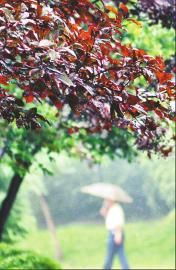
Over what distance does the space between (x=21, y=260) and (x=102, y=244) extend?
19.9 meters

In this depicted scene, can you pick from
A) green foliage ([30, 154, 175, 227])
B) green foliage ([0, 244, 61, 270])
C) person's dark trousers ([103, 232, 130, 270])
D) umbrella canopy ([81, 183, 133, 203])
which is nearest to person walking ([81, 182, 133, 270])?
person's dark trousers ([103, 232, 130, 270])

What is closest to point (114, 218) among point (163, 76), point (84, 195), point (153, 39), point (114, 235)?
point (114, 235)

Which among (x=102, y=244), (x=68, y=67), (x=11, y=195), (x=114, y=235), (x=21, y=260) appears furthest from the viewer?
(x=102, y=244)

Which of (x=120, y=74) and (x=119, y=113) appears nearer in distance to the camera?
(x=119, y=113)

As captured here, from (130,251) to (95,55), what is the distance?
69.9ft

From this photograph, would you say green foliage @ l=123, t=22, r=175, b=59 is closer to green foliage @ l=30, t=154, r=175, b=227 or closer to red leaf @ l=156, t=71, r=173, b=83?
red leaf @ l=156, t=71, r=173, b=83

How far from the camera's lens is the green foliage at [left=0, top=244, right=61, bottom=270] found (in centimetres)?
517

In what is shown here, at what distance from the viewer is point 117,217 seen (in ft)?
34.5

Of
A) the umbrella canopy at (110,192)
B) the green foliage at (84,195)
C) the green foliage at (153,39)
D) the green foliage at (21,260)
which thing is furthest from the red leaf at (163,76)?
the green foliage at (84,195)

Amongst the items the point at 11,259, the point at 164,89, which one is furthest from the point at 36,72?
the point at 11,259

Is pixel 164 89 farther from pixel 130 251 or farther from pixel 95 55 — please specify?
pixel 130 251

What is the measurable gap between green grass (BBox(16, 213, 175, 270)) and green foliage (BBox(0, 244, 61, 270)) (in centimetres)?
1238

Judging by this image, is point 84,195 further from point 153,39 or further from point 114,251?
point 153,39

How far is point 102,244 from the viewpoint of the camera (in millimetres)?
25062
